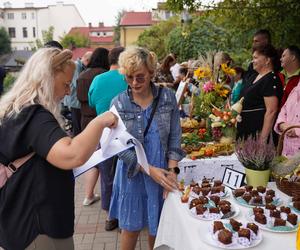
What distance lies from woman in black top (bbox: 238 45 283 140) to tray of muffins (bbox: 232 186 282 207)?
126 cm

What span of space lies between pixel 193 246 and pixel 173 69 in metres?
6.77

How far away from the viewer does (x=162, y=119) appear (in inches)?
102

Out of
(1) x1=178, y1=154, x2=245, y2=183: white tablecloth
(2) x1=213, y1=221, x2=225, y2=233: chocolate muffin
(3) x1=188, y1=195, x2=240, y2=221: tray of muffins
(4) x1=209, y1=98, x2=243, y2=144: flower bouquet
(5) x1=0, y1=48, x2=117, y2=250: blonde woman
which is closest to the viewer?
(5) x1=0, y1=48, x2=117, y2=250: blonde woman

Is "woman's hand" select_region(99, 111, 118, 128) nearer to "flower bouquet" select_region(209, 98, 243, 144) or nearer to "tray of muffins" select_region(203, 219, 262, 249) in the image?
"tray of muffins" select_region(203, 219, 262, 249)

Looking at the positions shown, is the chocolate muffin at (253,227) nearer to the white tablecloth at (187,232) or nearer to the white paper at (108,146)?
the white tablecloth at (187,232)

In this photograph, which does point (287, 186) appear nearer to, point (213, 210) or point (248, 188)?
point (248, 188)

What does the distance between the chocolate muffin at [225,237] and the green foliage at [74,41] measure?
4429 cm

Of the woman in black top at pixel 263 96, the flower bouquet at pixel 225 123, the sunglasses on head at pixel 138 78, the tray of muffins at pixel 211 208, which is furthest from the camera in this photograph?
the woman in black top at pixel 263 96

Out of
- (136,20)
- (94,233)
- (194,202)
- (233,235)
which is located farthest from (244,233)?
(136,20)

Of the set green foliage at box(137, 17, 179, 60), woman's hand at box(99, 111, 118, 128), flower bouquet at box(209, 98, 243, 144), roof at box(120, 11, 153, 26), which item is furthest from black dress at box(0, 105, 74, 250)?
roof at box(120, 11, 153, 26)

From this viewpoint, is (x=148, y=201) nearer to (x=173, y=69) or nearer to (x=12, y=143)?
(x=12, y=143)

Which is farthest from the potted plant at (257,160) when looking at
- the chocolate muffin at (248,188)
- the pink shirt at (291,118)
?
the pink shirt at (291,118)

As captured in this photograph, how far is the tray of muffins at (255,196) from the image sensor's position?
2121 mm

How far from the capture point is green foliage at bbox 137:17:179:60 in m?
20.0
